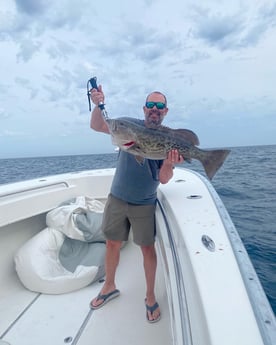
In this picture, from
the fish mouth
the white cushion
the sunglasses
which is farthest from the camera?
the white cushion

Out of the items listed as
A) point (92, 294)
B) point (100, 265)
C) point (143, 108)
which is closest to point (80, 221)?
point (100, 265)

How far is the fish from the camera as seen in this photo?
231cm

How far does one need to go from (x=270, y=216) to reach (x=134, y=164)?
489cm

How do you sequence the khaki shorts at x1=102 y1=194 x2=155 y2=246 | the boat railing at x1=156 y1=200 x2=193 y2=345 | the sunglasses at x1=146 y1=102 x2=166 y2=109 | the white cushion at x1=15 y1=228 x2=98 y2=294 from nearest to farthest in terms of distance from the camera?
the boat railing at x1=156 y1=200 x2=193 y2=345, the sunglasses at x1=146 y1=102 x2=166 y2=109, the khaki shorts at x1=102 y1=194 x2=155 y2=246, the white cushion at x1=15 y1=228 x2=98 y2=294

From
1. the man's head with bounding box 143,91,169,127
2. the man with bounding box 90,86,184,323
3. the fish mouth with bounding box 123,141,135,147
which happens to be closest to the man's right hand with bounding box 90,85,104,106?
the man with bounding box 90,86,184,323

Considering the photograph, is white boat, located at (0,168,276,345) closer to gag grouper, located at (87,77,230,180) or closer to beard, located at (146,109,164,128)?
gag grouper, located at (87,77,230,180)

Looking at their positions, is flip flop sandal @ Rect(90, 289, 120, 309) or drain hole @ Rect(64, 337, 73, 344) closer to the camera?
drain hole @ Rect(64, 337, 73, 344)

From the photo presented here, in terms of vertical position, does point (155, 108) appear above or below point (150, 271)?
above

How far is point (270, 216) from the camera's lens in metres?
6.35

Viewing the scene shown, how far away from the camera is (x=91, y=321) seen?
260 centimetres

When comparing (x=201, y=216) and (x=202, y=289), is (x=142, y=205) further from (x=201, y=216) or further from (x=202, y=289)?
(x=202, y=289)

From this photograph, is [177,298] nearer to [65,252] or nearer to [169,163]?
[169,163]

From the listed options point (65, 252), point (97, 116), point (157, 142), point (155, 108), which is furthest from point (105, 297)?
point (155, 108)

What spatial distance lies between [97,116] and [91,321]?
182 cm
